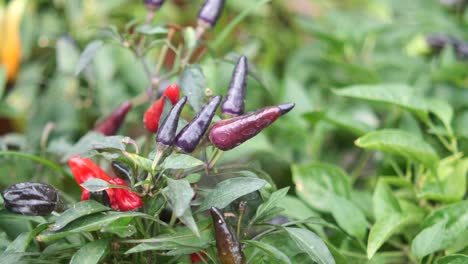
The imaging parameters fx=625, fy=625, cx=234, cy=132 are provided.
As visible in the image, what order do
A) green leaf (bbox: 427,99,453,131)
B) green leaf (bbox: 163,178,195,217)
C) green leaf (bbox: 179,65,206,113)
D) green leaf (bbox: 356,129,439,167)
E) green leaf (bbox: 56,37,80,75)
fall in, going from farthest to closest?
green leaf (bbox: 56,37,80,75), green leaf (bbox: 427,99,453,131), green leaf (bbox: 356,129,439,167), green leaf (bbox: 179,65,206,113), green leaf (bbox: 163,178,195,217)

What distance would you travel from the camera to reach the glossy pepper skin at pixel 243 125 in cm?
71

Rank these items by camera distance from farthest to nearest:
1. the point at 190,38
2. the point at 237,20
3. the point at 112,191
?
the point at 237,20, the point at 190,38, the point at 112,191

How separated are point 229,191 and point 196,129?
0.08 meters

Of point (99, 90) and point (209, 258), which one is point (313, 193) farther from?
point (99, 90)

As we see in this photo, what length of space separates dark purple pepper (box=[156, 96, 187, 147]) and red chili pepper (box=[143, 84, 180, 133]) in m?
0.10

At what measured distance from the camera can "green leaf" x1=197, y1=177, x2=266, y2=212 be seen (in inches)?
27.5

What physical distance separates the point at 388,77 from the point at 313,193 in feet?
1.86

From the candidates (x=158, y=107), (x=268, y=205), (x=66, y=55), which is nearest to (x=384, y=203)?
(x=268, y=205)

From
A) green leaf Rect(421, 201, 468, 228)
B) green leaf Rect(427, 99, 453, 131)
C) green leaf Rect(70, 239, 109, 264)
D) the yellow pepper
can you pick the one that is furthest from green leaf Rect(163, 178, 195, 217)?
the yellow pepper

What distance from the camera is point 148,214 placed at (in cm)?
71

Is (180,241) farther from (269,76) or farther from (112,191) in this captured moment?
(269,76)

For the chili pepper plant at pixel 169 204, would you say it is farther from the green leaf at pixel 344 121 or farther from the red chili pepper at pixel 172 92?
the green leaf at pixel 344 121

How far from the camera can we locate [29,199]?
736 millimetres

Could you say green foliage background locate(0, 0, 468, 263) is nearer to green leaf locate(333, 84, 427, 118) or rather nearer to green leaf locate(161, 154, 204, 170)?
green leaf locate(333, 84, 427, 118)
